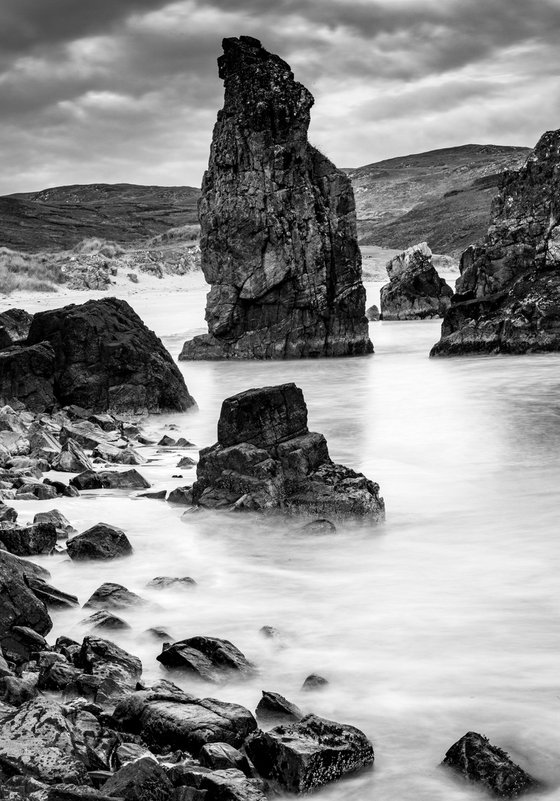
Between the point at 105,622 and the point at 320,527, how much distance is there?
8.07ft

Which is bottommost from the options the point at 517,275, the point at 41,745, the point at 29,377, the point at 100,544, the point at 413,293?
the point at 100,544

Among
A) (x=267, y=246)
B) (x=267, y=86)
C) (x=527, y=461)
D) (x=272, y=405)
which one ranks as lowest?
(x=527, y=461)

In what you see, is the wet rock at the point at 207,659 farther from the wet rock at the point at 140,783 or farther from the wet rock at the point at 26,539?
the wet rock at the point at 26,539

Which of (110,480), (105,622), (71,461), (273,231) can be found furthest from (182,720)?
(273,231)

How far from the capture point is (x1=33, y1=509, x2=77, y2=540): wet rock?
244 inches

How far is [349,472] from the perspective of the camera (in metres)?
7.39

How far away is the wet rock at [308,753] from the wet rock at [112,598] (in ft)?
5.92

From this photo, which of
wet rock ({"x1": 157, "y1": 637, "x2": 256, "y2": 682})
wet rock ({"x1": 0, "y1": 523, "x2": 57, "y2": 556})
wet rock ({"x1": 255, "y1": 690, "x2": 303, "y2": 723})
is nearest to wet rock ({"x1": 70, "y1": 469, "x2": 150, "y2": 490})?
wet rock ({"x1": 0, "y1": 523, "x2": 57, "y2": 556})

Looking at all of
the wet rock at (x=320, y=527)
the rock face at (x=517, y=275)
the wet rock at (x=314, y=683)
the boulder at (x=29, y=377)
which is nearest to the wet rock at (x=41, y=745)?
the wet rock at (x=314, y=683)

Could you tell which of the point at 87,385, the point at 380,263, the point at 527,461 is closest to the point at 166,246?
the point at 380,263

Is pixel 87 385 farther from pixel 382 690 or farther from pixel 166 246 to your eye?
pixel 166 246

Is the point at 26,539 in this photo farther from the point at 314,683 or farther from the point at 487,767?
the point at 487,767

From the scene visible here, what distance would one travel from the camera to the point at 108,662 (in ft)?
12.7

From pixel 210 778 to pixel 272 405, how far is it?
4986mm
